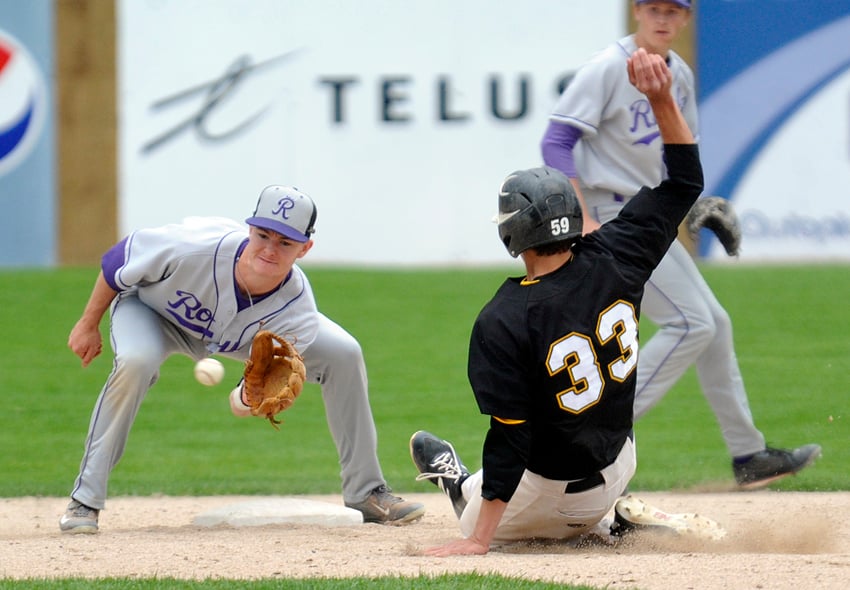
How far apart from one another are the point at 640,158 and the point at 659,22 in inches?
21.5

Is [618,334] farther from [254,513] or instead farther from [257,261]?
[254,513]

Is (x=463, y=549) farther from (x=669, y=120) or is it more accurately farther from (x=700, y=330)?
(x=700, y=330)

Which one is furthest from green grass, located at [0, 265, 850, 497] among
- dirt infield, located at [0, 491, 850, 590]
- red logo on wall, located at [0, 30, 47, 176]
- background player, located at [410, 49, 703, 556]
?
background player, located at [410, 49, 703, 556]

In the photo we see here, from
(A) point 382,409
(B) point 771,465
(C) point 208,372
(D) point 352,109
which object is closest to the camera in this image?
(C) point 208,372

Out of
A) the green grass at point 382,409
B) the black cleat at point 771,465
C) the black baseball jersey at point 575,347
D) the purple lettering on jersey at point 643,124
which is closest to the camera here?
the black baseball jersey at point 575,347

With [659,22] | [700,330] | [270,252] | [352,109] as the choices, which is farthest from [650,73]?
[352,109]

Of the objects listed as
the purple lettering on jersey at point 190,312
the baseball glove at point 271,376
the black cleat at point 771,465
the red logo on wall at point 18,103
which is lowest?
the red logo on wall at point 18,103

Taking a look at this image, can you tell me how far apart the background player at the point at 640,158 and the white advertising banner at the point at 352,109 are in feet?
28.1

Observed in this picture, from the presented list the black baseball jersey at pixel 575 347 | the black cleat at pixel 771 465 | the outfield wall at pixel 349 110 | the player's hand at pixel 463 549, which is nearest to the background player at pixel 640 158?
the black cleat at pixel 771 465

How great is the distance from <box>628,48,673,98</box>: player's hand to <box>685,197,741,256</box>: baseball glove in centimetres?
172

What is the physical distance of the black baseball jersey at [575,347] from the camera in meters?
4.12

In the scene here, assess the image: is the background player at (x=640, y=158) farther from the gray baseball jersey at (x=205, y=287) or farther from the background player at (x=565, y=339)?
the gray baseball jersey at (x=205, y=287)

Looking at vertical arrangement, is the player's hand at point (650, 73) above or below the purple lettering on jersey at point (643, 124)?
above

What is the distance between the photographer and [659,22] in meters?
5.38
